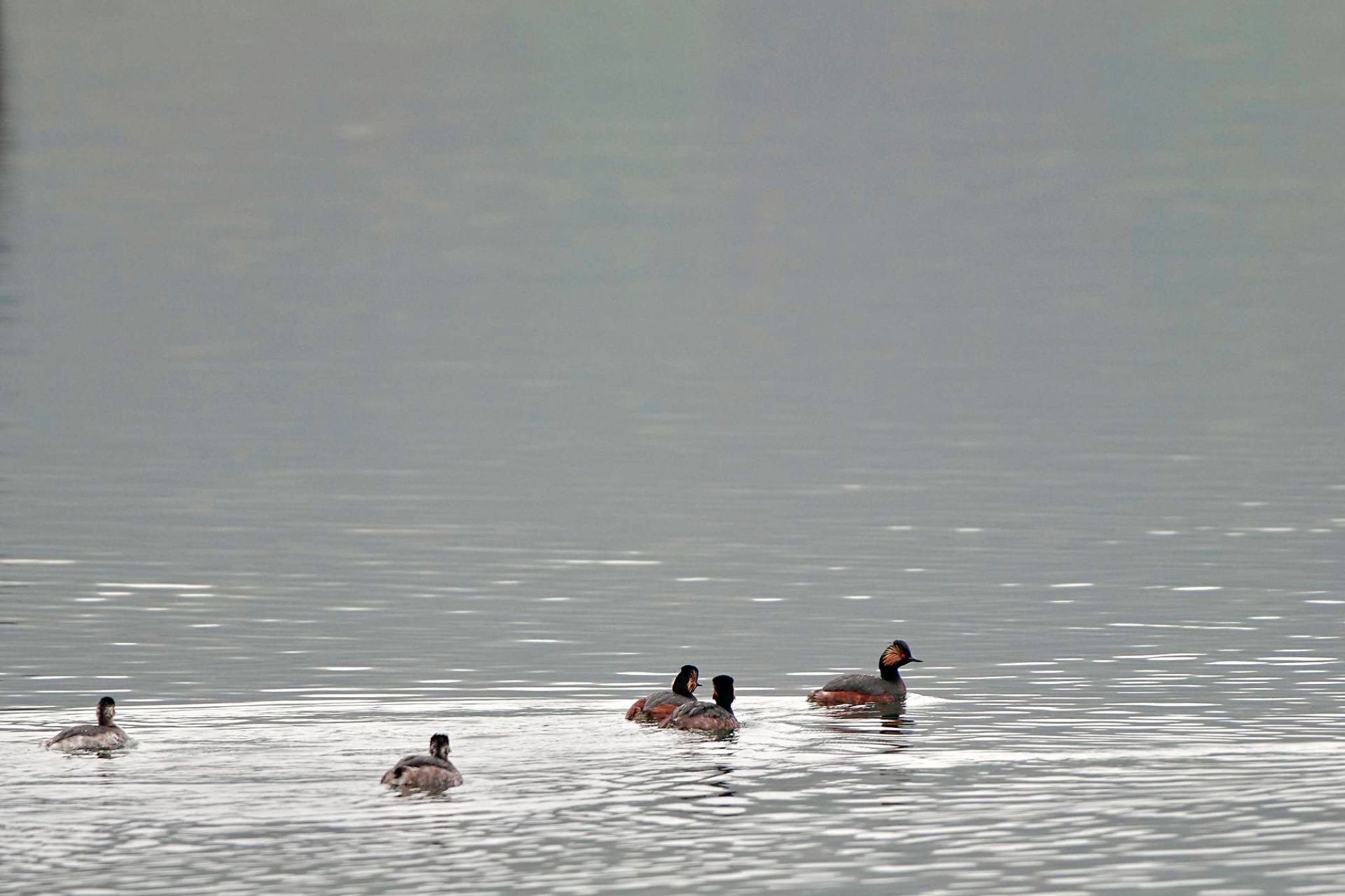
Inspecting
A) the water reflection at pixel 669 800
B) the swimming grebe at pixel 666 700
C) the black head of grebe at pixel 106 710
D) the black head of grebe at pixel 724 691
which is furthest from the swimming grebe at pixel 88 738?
the black head of grebe at pixel 724 691

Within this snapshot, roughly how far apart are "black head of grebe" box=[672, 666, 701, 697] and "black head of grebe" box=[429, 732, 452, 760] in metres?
3.54

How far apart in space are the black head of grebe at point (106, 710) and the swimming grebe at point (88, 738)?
35cm

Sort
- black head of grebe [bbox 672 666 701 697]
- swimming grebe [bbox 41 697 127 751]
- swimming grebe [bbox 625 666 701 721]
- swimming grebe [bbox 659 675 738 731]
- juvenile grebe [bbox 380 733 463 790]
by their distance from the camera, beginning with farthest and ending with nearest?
black head of grebe [bbox 672 666 701 697]
swimming grebe [bbox 625 666 701 721]
swimming grebe [bbox 659 675 738 731]
swimming grebe [bbox 41 697 127 751]
juvenile grebe [bbox 380 733 463 790]

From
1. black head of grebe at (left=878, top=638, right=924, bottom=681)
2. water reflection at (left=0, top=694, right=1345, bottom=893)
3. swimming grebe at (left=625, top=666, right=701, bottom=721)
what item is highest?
black head of grebe at (left=878, top=638, right=924, bottom=681)

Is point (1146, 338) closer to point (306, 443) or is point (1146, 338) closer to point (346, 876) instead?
point (306, 443)

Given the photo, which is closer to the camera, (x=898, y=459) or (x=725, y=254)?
(x=898, y=459)

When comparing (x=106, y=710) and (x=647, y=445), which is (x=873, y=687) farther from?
(x=647, y=445)

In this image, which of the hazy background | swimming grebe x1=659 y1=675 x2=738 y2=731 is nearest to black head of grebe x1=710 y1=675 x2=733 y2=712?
swimming grebe x1=659 y1=675 x2=738 y2=731

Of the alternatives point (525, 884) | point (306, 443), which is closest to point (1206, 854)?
point (525, 884)

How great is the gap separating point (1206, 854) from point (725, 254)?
291 ft

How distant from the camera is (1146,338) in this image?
69.1m

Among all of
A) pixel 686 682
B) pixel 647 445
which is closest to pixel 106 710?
pixel 686 682

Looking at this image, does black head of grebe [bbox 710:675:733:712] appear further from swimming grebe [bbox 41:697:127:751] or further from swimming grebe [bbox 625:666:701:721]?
swimming grebe [bbox 41:697:127:751]

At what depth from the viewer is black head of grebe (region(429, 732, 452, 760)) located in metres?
21.0
